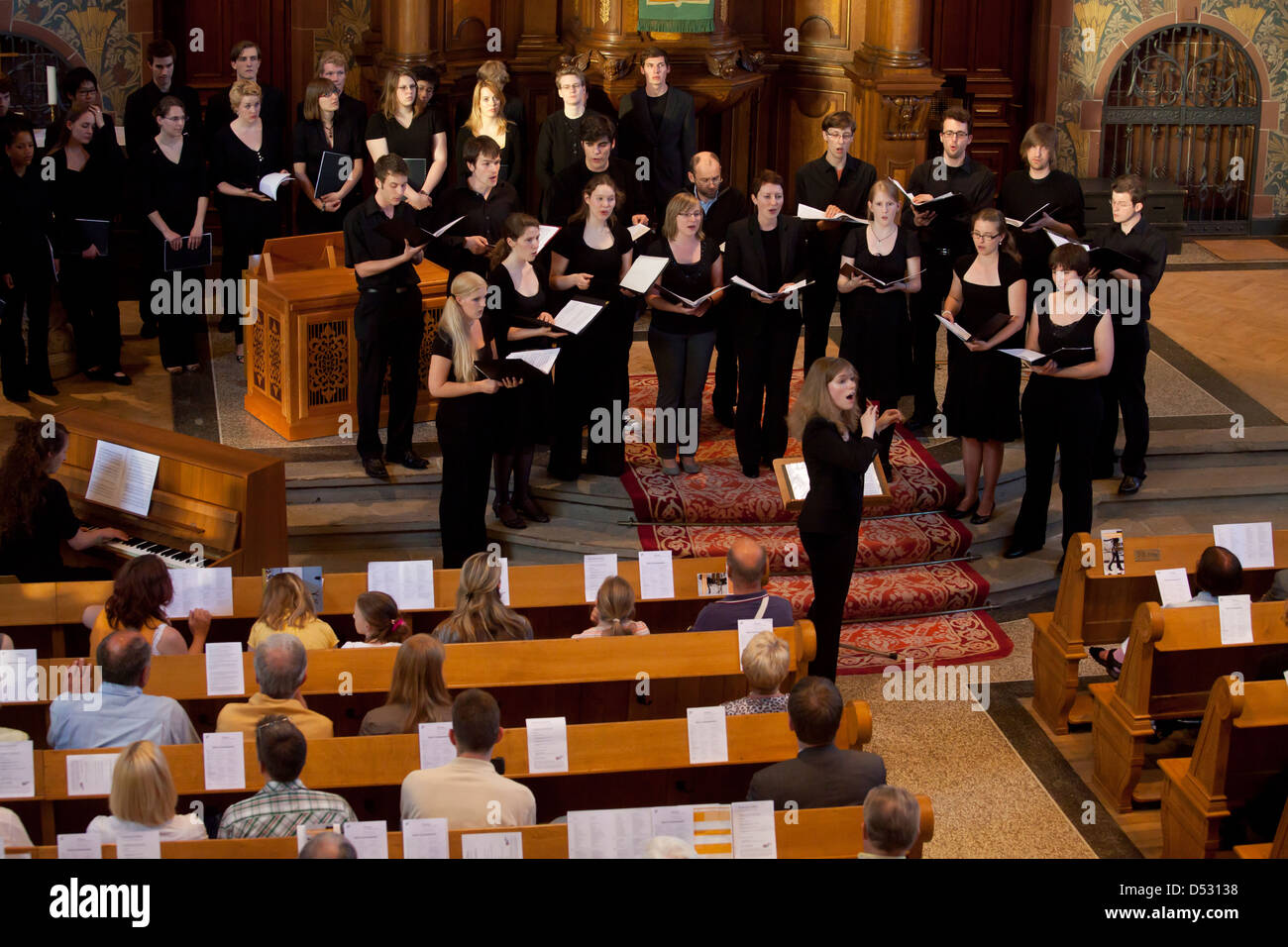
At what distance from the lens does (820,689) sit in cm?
484

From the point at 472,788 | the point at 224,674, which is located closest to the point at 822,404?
the point at 472,788

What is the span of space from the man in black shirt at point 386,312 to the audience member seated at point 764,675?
3.21 m

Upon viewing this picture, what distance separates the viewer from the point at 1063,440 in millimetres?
7559

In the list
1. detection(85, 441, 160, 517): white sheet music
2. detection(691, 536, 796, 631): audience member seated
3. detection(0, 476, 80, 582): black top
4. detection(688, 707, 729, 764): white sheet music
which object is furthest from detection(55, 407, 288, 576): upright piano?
detection(688, 707, 729, 764): white sheet music

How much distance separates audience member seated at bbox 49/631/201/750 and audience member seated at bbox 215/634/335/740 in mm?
184

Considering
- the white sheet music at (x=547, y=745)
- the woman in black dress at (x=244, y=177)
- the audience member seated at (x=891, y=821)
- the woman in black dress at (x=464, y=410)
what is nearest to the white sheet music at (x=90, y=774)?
the white sheet music at (x=547, y=745)

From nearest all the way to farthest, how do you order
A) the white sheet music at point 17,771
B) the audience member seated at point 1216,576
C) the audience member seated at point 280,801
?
the audience member seated at point 280,801 < the white sheet music at point 17,771 < the audience member seated at point 1216,576

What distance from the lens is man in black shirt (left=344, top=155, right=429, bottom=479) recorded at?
7730mm

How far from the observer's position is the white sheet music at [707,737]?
510 centimetres

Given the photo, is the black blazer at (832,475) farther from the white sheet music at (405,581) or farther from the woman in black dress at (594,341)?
the woman in black dress at (594,341)

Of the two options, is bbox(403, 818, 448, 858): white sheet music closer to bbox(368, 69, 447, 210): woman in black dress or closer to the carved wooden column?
bbox(368, 69, 447, 210): woman in black dress

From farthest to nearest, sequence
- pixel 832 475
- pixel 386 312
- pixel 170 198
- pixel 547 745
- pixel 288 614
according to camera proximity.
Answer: pixel 170 198 < pixel 386 312 < pixel 832 475 < pixel 288 614 < pixel 547 745

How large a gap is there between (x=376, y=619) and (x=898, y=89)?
5417 millimetres

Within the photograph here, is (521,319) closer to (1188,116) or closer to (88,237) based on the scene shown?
(88,237)
